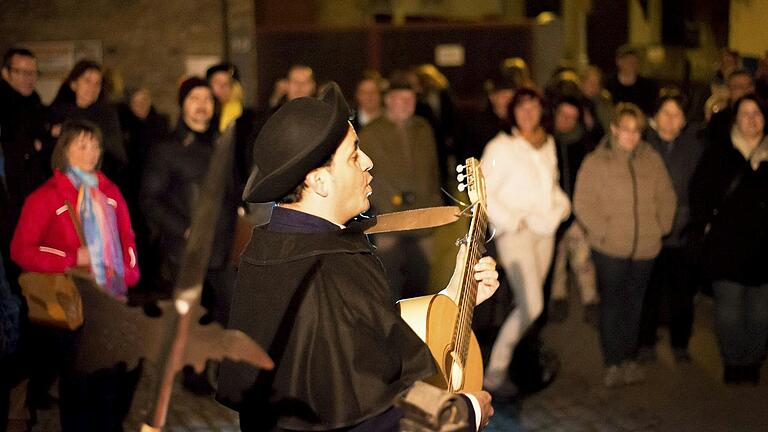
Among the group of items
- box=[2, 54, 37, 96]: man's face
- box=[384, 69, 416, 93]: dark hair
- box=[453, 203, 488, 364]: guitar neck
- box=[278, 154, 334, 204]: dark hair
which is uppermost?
box=[2, 54, 37, 96]: man's face

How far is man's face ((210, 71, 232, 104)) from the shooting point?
9.73 metres

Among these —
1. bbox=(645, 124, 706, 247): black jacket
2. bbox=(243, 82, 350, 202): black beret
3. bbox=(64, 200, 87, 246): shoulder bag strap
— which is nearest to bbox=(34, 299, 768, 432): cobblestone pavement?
bbox=(645, 124, 706, 247): black jacket

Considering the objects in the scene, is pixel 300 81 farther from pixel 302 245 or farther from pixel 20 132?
pixel 302 245

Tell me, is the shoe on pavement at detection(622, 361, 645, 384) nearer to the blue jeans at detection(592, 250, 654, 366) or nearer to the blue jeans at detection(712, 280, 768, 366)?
the blue jeans at detection(592, 250, 654, 366)

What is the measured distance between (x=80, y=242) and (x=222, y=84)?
332cm

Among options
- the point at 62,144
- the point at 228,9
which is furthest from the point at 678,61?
the point at 62,144

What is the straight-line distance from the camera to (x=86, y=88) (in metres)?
9.46

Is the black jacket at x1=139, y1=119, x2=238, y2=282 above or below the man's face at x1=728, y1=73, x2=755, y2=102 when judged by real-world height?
below

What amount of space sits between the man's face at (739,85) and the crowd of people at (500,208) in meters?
0.72

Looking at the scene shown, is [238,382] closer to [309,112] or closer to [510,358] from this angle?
[309,112]

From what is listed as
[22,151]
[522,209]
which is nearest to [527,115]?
[522,209]

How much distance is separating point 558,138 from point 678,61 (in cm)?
1232

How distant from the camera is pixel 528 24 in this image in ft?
54.3

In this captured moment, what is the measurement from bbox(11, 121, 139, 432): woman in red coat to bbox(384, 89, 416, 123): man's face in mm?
2638
